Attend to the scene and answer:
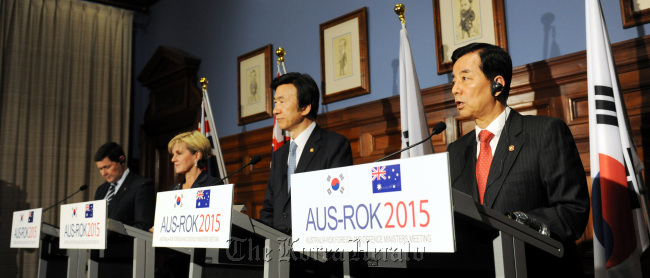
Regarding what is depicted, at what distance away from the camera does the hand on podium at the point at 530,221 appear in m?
1.53

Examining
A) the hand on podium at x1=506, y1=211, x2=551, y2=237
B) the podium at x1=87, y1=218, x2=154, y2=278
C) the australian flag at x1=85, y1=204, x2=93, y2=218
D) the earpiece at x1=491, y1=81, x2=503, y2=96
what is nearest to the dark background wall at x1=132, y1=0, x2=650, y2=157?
the earpiece at x1=491, y1=81, x2=503, y2=96

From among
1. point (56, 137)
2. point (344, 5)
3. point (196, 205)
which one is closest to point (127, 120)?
point (56, 137)

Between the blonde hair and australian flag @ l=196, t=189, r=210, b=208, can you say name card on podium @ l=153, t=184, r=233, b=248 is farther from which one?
the blonde hair

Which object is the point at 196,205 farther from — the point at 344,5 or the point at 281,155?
the point at 344,5

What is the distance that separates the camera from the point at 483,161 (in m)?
2.00

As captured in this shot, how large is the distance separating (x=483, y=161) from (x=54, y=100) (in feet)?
18.6

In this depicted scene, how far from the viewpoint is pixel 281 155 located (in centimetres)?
290

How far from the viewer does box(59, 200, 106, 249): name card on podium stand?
9.32ft

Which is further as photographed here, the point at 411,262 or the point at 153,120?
the point at 153,120

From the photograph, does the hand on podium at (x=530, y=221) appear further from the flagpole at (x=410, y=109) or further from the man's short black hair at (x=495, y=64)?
the flagpole at (x=410, y=109)

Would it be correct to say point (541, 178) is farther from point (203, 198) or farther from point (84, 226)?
point (84, 226)

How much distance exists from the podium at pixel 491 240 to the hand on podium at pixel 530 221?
0.07 meters

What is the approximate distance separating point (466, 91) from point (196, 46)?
4619 millimetres

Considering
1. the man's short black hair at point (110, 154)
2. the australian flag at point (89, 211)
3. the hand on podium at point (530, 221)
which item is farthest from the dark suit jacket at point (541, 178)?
the man's short black hair at point (110, 154)
